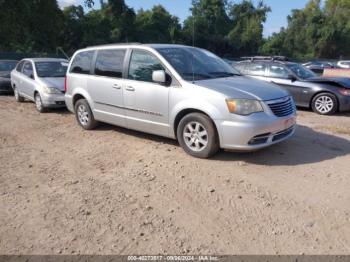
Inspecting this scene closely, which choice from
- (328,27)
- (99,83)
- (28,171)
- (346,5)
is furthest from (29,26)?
(346,5)

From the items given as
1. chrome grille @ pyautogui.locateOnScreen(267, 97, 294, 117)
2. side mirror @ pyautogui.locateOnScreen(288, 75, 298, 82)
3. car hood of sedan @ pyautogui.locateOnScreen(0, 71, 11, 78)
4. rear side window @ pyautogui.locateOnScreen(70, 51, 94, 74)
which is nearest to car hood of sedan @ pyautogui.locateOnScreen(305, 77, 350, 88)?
side mirror @ pyautogui.locateOnScreen(288, 75, 298, 82)

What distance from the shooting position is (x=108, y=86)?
678cm

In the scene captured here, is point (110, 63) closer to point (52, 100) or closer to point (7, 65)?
point (52, 100)

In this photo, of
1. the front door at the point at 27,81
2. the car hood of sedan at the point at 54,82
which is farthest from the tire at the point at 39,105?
the car hood of sedan at the point at 54,82

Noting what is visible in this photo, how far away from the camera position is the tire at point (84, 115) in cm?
754

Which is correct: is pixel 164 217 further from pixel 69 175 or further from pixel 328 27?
pixel 328 27

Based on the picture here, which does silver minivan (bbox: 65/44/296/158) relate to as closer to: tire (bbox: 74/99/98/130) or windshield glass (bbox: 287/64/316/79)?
tire (bbox: 74/99/98/130)

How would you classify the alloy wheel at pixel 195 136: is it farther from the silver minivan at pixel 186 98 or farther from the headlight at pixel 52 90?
the headlight at pixel 52 90

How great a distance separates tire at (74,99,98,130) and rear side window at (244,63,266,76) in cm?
597

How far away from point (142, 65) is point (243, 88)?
6.09 ft

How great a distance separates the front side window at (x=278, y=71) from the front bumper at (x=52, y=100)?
629 cm

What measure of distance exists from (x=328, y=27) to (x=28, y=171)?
72.2m

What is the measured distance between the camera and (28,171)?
5.37 m

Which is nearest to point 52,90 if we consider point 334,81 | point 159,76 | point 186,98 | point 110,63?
point 110,63
